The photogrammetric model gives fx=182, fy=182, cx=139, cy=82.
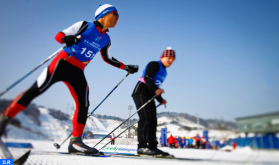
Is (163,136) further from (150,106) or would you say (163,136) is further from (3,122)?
(3,122)

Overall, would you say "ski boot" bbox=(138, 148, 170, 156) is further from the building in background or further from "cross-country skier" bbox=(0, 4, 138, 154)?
the building in background

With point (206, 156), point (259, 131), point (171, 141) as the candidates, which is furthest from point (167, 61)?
point (259, 131)

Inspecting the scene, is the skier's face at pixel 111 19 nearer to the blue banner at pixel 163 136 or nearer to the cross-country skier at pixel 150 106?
the cross-country skier at pixel 150 106

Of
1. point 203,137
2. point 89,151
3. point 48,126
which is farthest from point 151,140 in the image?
point 48,126

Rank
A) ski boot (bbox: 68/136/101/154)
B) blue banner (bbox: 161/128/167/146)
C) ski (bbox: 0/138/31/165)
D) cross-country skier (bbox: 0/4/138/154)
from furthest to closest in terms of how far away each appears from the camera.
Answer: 1. blue banner (bbox: 161/128/167/146)
2. ski boot (bbox: 68/136/101/154)
3. cross-country skier (bbox: 0/4/138/154)
4. ski (bbox: 0/138/31/165)

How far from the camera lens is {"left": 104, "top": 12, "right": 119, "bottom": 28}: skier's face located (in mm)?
1994

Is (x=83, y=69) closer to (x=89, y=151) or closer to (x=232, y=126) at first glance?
(x=89, y=151)

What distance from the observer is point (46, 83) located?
4.96ft

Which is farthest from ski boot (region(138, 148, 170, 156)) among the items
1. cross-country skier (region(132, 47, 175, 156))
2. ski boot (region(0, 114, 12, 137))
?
ski boot (region(0, 114, 12, 137))

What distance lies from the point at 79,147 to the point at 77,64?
82 cm

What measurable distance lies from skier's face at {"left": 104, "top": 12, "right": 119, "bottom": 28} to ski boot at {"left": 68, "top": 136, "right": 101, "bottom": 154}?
1.25 meters

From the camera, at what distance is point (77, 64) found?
1.82 metres

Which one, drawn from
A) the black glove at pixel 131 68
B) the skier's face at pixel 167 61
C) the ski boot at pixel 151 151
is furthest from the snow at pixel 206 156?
the black glove at pixel 131 68

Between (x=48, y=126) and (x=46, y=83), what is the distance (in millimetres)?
385
